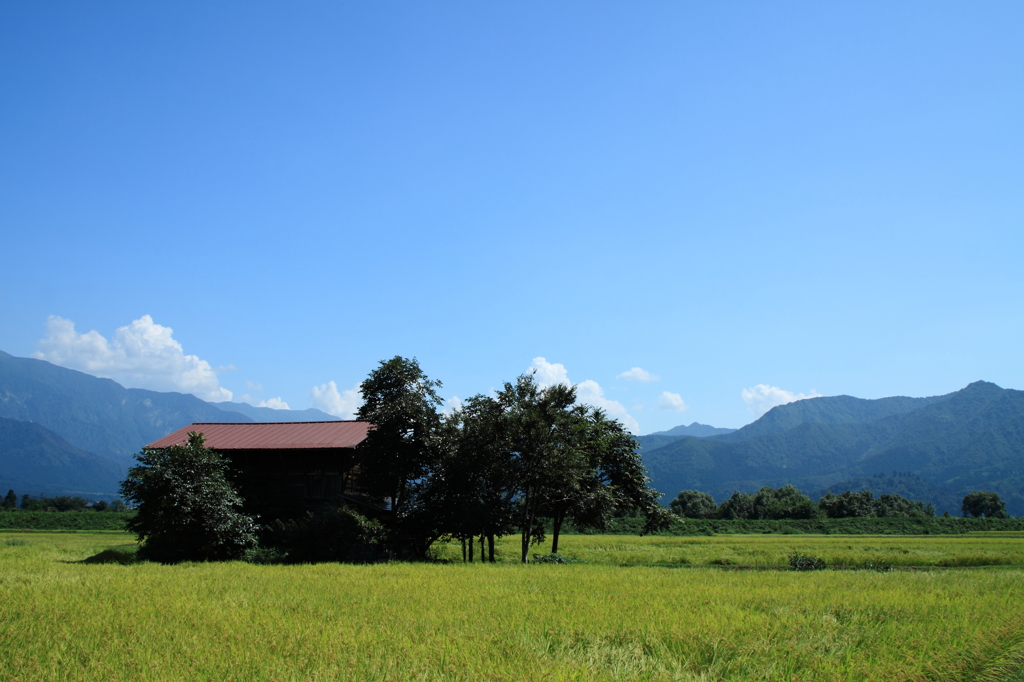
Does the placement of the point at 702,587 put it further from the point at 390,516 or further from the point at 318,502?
the point at 318,502

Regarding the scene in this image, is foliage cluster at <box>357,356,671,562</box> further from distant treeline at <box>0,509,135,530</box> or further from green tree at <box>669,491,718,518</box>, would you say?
green tree at <box>669,491,718,518</box>

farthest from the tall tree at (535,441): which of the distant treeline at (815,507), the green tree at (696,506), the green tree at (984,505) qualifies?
the green tree at (984,505)

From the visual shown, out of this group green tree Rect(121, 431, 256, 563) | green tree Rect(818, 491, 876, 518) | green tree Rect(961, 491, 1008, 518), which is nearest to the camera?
green tree Rect(121, 431, 256, 563)

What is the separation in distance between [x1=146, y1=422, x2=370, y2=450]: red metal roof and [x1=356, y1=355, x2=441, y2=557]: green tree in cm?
191

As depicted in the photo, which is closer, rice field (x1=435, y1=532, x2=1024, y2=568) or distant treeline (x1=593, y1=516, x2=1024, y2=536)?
rice field (x1=435, y1=532, x2=1024, y2=568)

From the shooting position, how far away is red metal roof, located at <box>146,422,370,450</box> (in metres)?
29.4

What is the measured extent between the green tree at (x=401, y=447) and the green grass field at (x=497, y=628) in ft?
32.9

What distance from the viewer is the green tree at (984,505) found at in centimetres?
12812

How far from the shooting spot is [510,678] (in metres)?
7.46

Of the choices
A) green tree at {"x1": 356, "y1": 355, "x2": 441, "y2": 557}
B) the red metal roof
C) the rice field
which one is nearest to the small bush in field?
the rice field

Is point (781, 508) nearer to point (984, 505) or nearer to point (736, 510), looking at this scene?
point (736, 510)

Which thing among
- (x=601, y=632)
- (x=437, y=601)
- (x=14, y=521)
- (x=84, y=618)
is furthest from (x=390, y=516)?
(x=14, y=521)

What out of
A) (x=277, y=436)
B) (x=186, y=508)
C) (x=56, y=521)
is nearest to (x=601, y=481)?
(x=277, y=436)

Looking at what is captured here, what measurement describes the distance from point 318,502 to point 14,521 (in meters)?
59.3
